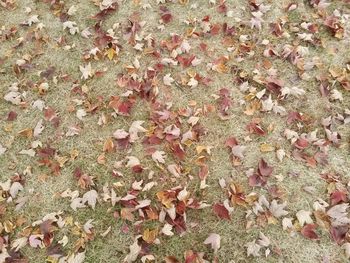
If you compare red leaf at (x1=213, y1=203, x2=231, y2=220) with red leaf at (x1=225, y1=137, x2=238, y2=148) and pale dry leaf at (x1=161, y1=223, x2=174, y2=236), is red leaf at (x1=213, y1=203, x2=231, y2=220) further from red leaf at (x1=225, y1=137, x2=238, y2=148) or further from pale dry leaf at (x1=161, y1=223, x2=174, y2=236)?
red leaf at (x1=225, y1=137, x2=238, y2=148)

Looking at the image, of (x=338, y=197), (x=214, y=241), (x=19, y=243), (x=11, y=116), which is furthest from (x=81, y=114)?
(x=338, y=197)

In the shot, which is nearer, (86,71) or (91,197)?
(91,197)

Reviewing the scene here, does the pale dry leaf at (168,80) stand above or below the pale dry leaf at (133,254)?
above

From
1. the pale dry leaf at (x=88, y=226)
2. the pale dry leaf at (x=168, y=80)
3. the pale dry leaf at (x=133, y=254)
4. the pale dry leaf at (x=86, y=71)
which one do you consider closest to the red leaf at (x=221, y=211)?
the pale dry leaf at (x=133, y=254)

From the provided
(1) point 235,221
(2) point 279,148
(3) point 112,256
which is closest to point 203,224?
(1) point 235,221

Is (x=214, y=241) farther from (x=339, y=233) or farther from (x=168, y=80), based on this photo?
(x=168, y=80)

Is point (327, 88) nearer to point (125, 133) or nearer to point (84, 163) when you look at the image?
point (125, 133)

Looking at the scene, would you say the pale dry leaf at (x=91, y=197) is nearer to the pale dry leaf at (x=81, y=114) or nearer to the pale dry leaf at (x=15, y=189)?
the pale dry leaf at (x=15, y=189)
